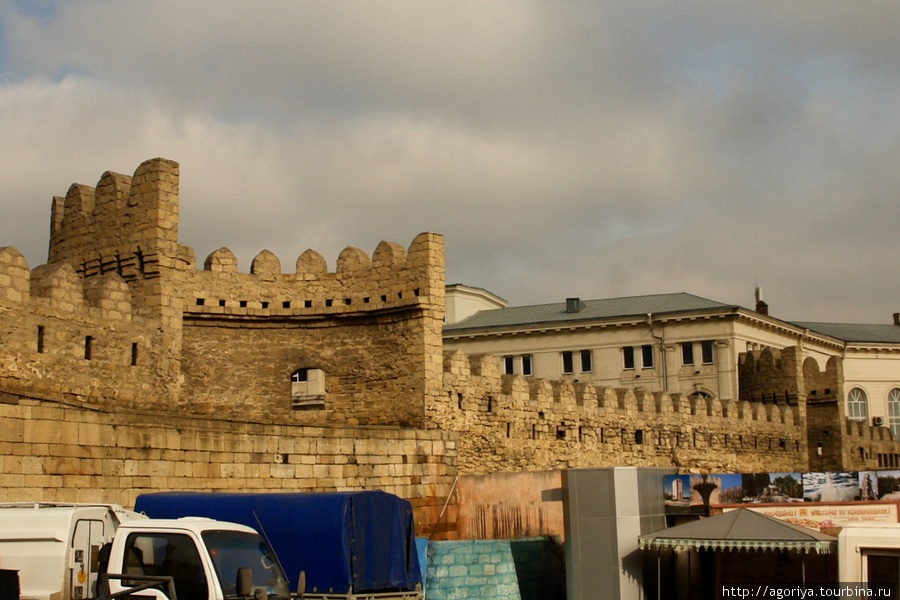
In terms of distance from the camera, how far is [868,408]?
55188mm

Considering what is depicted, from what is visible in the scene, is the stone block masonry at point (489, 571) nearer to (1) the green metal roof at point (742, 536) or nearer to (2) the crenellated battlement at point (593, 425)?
(1) the green metal roof at point (742, 536)

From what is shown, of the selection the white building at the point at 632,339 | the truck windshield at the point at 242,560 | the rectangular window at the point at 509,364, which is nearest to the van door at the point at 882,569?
the truck windshield at the point at 242,560

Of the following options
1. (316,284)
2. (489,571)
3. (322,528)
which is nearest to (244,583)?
(322,528)

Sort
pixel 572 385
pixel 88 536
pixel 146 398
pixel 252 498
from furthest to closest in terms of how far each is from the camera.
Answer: pixel 572 385 < pixel 146 398 < pixel 252 498 < pixel 88 536

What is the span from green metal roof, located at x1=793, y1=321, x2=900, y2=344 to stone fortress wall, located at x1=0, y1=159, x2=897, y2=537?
104ft

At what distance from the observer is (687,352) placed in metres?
45.2

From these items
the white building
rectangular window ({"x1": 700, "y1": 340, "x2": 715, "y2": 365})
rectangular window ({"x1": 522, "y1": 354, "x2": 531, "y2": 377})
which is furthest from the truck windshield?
rectangular window ({"x1": 522, "y1": 354, "x2": 531, "y2": 377})

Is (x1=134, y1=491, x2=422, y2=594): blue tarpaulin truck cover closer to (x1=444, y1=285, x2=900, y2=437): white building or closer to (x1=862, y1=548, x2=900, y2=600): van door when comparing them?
(x1=862, y1=548, x2=900, y2=600): van door

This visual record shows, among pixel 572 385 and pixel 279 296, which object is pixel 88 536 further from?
pixel 572 385

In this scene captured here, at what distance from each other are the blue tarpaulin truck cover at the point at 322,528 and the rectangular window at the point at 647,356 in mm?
33307

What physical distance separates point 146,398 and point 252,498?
263 inches

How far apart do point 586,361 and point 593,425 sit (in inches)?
757

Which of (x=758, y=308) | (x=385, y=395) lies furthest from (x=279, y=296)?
(x=758, y=308)

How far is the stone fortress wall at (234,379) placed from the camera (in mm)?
15359
